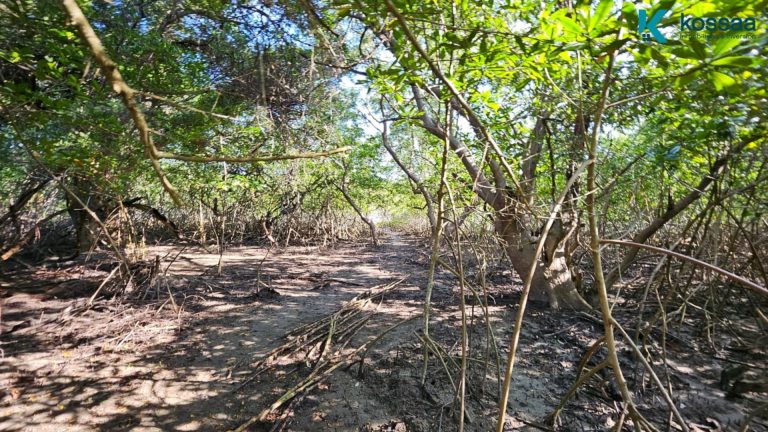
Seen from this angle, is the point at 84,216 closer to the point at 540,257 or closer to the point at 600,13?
the point at 540,257

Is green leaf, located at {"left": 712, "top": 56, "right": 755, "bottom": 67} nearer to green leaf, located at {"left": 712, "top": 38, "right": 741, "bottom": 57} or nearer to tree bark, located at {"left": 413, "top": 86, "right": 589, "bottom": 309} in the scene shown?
green leaf, located at {"left": 712, "top": 38, "right": 741, "bottom": 57}

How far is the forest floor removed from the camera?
96.1 inches

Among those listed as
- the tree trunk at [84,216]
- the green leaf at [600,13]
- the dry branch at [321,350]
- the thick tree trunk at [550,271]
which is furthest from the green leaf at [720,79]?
the tree trunk at [84,216]

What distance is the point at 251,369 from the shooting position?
10.3ft

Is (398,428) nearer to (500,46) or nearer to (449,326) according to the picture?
(449,326)

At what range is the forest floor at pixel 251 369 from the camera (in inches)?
96.1

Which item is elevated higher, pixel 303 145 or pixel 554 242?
pixel 303 145

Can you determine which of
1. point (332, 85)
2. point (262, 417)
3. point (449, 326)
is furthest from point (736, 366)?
point (332, 85)

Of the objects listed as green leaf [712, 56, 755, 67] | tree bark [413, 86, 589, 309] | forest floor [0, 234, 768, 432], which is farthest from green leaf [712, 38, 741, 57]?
tree bark [413, 86, 589, 309]

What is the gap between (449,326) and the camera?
4098 mm

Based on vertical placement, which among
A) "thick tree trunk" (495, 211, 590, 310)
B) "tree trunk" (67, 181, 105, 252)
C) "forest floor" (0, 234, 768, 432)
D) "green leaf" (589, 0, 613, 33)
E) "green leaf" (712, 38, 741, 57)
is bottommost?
Result: "forest floor" (0, 234, 768, 432)

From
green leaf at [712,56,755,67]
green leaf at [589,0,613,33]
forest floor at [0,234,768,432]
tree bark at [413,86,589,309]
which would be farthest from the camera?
tree bark at [413,86,589,309]

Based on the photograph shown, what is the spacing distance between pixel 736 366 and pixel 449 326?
2.50 meters

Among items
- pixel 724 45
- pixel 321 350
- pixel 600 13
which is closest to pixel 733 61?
pixel 724 45
